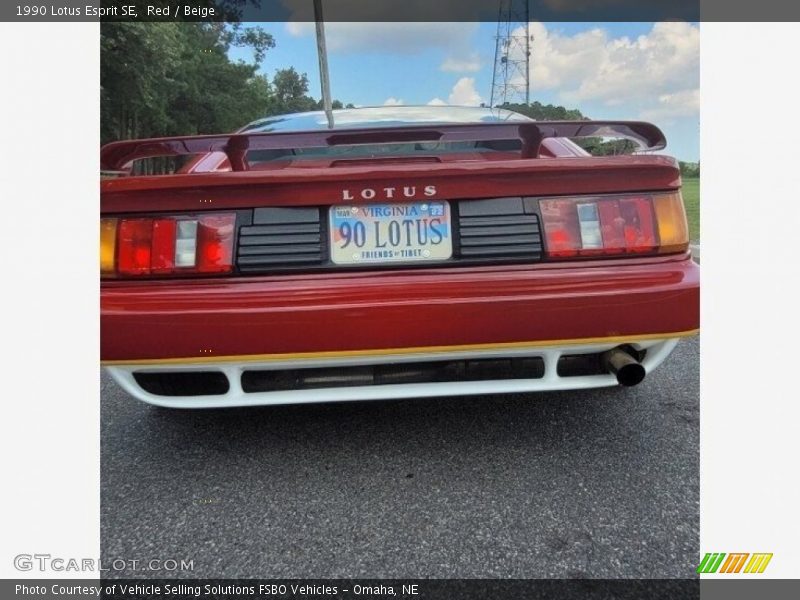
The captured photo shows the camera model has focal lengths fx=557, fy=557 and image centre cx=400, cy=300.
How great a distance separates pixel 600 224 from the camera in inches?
68.4

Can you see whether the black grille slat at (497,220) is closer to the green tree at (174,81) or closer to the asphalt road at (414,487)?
the asphalt road at (414,487)

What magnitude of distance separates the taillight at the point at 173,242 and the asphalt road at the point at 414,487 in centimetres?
76

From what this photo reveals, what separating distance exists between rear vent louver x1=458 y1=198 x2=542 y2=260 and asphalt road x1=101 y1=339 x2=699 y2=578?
0.76m

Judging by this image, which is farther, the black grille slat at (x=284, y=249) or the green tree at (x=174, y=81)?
the green tree at (x=174, y=81)

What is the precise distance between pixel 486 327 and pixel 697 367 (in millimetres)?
1791

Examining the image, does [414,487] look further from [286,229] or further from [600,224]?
[600,224]

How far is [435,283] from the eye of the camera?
168cm

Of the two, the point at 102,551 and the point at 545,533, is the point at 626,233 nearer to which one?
the point at 545,533

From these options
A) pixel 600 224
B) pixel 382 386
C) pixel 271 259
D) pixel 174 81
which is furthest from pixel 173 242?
pixel 174 81

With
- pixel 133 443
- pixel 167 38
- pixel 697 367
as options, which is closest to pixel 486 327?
pixel 133 443

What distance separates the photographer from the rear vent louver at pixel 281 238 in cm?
170

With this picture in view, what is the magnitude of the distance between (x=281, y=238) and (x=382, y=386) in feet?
1.87
